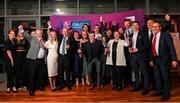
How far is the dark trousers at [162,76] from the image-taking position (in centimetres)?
767

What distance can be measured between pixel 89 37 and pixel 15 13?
15.9ft

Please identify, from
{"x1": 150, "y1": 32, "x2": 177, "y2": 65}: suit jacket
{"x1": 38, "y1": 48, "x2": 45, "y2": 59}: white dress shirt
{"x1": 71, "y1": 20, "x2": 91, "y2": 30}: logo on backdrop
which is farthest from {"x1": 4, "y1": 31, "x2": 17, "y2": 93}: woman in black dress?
{"x1": 150, "y1": 32, "x2": 177, "y2": 65}: suit jacket

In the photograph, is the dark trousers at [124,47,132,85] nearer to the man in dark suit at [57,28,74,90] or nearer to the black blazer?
the black blazer

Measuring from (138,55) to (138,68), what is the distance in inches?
12.4

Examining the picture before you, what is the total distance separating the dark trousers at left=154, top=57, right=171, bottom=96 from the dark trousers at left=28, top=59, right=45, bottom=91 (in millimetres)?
2755

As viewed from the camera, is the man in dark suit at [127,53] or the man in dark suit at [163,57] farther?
the man in dark suit at [127,53]

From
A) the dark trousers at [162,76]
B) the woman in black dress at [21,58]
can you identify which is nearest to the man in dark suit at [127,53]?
the dark trousers at [162,76]

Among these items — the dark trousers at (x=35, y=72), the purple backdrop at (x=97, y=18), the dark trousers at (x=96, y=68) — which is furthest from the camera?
the purple backdrop at (x=97, y=18)

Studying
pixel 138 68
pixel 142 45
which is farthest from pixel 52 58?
pixel 142 45

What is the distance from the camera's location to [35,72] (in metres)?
8.78

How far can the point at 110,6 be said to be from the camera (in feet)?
42.5

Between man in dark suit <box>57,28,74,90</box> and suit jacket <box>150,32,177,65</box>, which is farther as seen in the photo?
man in dark suit <box>57,28,74,90</box>

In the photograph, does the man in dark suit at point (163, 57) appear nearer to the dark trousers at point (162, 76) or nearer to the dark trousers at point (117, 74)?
the dark trousers at point (162, 76)

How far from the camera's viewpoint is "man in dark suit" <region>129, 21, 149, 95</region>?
829 centimetres
